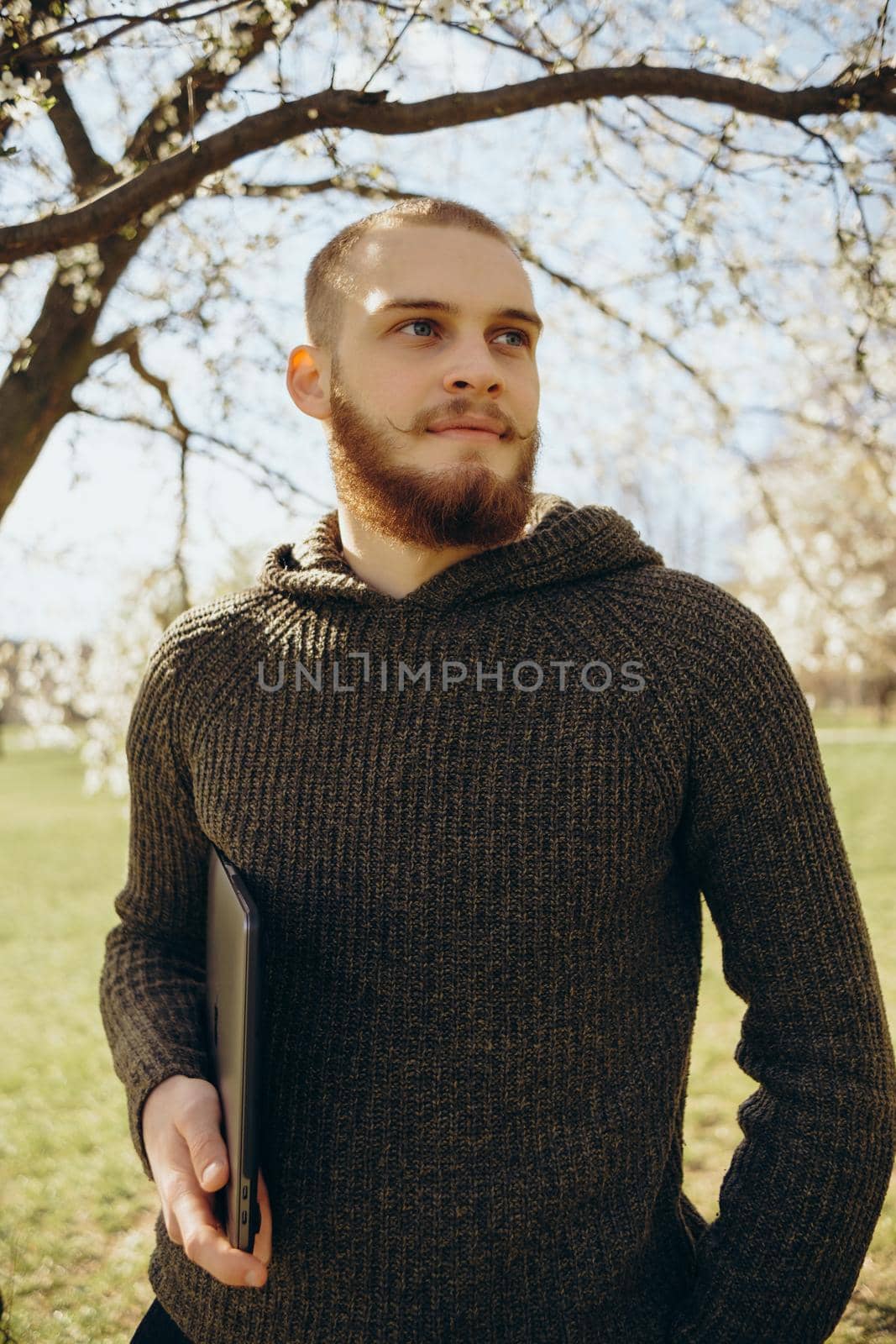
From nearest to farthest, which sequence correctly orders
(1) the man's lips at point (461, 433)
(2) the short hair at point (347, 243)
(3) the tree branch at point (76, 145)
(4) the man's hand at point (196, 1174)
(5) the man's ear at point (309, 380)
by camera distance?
1. (4) the man's hand at point (196, 1174)
2. (1) the man's lips at point (461, 433)
3. (2) the short hair at point (347, 243)
4. (5) the man's ear at point (309, 380)
5. (3) the tree branch at point (76, 145)

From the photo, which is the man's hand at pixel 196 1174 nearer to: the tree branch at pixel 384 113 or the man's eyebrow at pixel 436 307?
the man's eyebrow at pixel 436 307

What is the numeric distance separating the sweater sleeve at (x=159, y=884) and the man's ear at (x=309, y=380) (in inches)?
19.6

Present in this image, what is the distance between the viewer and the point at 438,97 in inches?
73.8

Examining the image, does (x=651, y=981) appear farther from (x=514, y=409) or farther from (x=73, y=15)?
(x=73, y=15)

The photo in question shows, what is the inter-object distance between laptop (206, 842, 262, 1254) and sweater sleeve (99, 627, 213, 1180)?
318 millimetres

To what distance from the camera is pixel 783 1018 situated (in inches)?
56.9

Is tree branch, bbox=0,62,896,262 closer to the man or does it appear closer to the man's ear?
the man

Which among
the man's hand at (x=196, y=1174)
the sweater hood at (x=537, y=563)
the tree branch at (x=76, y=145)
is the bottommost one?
the man's hand at (x=196, y=1174)

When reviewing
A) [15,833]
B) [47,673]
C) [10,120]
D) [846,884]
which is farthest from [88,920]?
[846,884]

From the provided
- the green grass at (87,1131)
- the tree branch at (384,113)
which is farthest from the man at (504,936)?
the green grass at (87,1131)

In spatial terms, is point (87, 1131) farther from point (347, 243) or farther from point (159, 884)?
point (347, 243)

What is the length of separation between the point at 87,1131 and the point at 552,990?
463 centimetres

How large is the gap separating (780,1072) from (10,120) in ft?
7.53

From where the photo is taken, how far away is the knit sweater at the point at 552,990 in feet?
4.67
